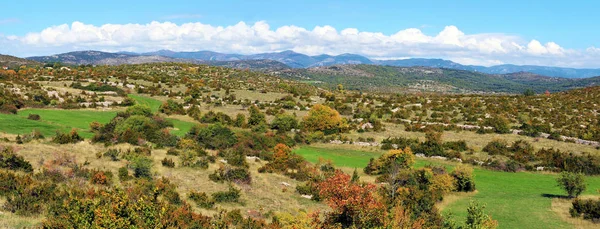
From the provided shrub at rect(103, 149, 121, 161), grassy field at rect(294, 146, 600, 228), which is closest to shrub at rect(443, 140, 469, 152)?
grassy field at rect(294, 146, 600, 228)

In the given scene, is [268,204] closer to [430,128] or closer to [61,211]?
[61,211]

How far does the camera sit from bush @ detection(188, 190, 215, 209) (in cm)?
1817

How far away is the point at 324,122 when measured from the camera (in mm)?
44500

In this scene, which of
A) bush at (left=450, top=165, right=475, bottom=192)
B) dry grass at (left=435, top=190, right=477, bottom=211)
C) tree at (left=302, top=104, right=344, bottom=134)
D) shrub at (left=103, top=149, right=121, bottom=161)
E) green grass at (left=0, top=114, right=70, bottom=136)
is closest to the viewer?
shrub at (left=103, top=149, right=121, bottom=161)

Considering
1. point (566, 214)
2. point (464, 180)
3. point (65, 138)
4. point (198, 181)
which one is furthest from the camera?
point (464, 180)

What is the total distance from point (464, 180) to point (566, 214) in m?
6.44

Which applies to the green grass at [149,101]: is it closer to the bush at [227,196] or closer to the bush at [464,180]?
the bush at [227,196]

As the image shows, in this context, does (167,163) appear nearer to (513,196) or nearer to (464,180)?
(464,180)

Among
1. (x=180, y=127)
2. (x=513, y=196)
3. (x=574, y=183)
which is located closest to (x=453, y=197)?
(x=513, y=196)

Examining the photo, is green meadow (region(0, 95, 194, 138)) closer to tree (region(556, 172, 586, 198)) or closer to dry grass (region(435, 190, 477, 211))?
dry grass (region(435, 190, 477, 211))

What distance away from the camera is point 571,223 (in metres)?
19.1

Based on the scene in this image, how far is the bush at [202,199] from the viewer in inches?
715

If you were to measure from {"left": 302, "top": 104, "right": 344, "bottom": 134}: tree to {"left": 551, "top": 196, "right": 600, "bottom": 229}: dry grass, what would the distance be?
24.4m

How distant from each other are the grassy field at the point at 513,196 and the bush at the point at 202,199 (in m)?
11.3
